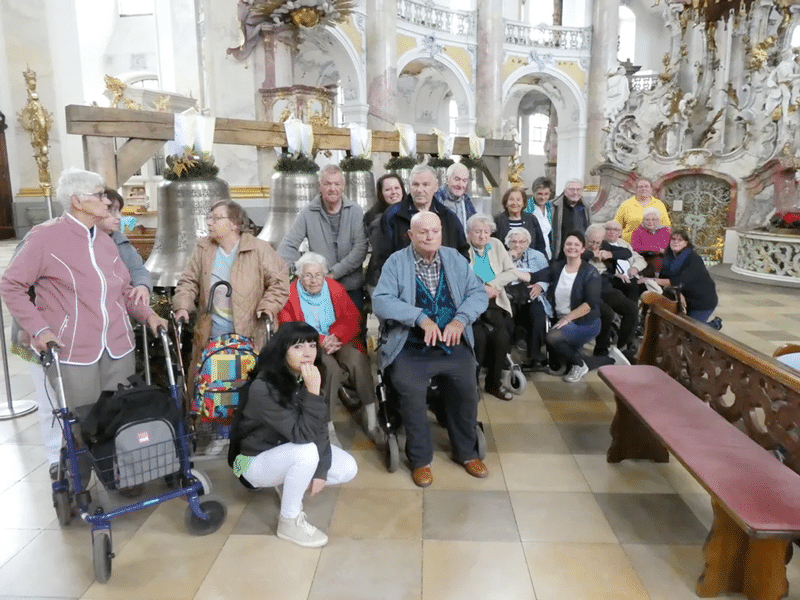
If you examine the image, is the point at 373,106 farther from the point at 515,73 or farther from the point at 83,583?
the point at 83,583

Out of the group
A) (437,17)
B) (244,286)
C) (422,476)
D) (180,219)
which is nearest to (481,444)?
(422,476)

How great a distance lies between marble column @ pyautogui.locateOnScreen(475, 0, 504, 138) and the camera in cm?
1800

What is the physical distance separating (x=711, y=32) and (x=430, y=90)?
1072 cm

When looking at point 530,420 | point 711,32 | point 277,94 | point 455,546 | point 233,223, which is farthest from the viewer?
point 711,32

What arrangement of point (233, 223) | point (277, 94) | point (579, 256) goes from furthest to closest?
point (277, 94) → point (579, 256) → point (233, 223)

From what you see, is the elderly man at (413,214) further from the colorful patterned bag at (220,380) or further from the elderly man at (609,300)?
the elderly man at (609,300)

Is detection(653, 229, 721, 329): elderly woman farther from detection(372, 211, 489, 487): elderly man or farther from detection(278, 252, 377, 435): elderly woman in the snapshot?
detection(278, 252, 377, 435): elderly woman

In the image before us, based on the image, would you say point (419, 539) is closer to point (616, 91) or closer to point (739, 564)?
point (739, 564)

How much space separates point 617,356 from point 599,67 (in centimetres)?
1675

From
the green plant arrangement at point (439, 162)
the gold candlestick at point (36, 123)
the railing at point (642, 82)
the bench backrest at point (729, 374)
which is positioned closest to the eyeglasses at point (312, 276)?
the bench backrest at point (729, 374)

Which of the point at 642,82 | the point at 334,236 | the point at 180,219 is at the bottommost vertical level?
the point at 334,236

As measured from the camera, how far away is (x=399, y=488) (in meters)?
3.46

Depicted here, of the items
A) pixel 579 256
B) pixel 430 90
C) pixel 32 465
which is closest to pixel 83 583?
pixel 32 465

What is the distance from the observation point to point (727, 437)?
279 cm
